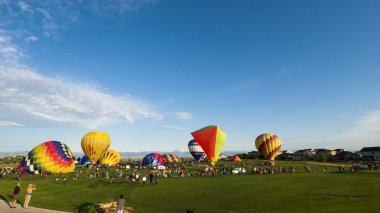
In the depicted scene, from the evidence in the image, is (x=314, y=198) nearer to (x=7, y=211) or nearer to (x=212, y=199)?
(x=212, y=199)

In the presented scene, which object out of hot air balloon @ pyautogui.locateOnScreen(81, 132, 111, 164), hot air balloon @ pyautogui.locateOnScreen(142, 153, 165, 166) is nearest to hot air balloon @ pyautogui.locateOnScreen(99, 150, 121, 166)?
hot air balloon @ pyautogui.locateOnScreen(81, 132, 111, 164)

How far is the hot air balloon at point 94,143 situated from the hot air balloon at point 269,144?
51.0 metres

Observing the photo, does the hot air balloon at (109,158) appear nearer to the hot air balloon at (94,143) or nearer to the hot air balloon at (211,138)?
the hot air balloon at (94,143)

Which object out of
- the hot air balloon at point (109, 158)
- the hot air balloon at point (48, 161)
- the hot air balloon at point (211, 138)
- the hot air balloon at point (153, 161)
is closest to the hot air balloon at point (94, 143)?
the hot air balloon at point (109, 158)

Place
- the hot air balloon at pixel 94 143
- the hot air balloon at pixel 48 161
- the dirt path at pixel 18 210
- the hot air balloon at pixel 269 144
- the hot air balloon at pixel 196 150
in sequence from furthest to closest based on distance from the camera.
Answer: the hot air balloon at pixel 196 150
the hot air balloon at pixel 269 144
the hot air balloon at pixel 94 143
the hot air balloon at pixel 48 161
the dirt path at pixel 18 210

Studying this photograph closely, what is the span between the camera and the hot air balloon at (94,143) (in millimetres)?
73938

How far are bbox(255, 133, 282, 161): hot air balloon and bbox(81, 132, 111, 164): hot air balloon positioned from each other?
51.0m

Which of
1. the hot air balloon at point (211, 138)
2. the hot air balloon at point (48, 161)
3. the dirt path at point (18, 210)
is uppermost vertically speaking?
the hot air balloon at point (211, 138)

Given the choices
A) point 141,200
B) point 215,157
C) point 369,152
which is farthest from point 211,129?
point 369,152

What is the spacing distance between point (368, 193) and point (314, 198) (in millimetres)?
4698

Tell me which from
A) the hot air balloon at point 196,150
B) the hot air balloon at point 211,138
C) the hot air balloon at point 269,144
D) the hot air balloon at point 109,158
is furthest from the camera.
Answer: the hot air balloon at point 196,150

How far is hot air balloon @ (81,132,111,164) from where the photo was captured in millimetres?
73938

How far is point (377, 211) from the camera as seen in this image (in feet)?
52.7

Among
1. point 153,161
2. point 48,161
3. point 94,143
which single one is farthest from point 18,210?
point 153,161
